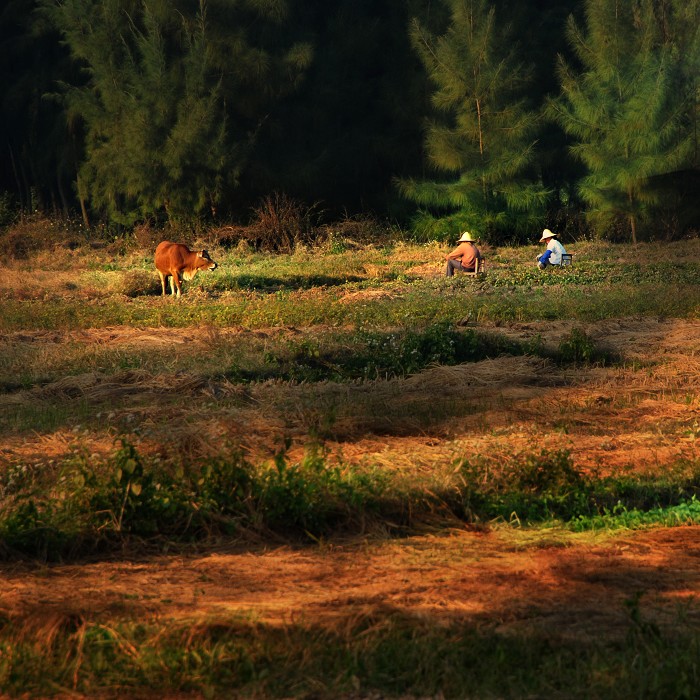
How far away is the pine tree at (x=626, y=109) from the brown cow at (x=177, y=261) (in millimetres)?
12740

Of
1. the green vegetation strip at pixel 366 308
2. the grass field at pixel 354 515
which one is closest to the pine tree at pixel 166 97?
the green vegetation strip at pixel 366 308

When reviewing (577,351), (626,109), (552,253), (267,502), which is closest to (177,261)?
(552,253)

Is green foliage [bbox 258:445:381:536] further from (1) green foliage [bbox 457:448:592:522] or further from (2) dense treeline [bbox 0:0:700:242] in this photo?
(2) dense treeline [bbox 0:0:700:242]

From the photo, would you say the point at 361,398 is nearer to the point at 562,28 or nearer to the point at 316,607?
→ the point at 316,607

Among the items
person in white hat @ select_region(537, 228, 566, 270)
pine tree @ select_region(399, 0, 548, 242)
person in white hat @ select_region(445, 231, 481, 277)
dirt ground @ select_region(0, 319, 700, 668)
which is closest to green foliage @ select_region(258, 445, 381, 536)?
dirt ground @ select_region(0, 319, 700, 668)

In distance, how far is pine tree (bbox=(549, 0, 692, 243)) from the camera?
26.2 metres

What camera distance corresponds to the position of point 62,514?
5867mm

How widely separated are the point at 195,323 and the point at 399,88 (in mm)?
17939

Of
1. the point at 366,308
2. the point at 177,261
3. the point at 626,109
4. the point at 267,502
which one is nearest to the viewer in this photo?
the point at 267,502

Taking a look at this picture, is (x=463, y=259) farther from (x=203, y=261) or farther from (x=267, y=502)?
(x=267, y=502)

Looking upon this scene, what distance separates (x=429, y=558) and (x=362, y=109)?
26489mm

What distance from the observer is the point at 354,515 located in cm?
612

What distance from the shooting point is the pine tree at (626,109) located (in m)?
26.2

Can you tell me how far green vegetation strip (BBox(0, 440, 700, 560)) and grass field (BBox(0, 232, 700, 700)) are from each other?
16mm
